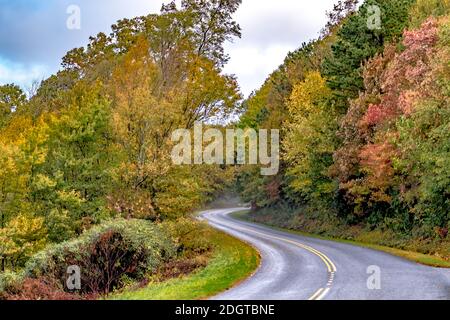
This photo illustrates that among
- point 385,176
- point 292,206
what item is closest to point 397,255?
point 385,176

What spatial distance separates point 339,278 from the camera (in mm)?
21828

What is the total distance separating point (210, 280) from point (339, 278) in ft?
18.0

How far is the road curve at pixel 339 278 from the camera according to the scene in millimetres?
18234

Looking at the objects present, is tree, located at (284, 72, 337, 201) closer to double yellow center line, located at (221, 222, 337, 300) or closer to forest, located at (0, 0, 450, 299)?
forest, located at (0, 0, 450, 299)

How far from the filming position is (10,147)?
33156mm

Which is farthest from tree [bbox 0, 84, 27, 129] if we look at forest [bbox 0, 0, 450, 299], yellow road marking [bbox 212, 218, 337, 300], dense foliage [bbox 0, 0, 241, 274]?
yellow road marking [bbox 212, 218, 337, 300]

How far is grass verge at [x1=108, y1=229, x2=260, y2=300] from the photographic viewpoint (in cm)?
1986

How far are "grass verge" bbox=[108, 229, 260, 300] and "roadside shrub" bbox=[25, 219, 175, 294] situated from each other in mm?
3652

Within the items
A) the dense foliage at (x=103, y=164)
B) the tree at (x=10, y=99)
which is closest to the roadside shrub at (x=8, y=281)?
the dense foliage at (x=103, y=164)

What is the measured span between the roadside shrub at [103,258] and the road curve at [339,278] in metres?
6.68

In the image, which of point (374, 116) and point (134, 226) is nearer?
point (134, 226)
